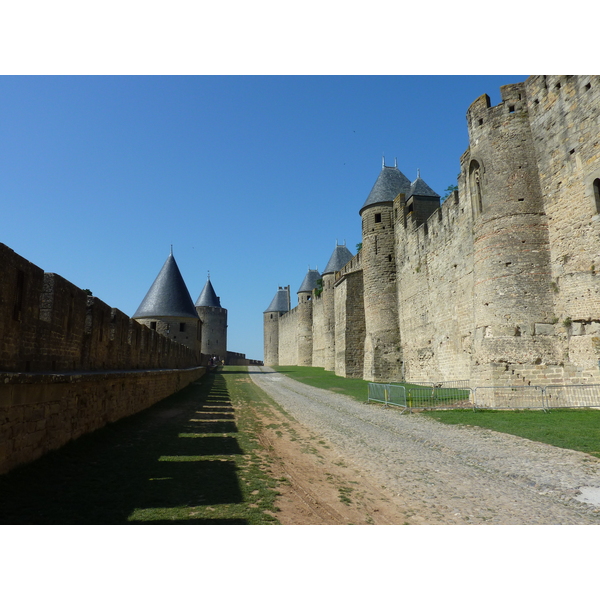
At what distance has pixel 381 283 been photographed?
2439 centimetres

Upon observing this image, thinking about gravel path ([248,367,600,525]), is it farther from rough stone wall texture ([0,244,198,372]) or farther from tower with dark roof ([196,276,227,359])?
tower with dark roof ([196,276,227,359])

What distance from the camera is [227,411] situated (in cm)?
1113

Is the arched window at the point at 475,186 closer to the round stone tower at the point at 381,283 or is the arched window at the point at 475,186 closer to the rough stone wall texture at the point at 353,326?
the round stone tower at the point at 381,283

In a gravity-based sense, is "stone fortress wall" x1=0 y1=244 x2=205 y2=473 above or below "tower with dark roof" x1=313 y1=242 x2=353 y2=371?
below

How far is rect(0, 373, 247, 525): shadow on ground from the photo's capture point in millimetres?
3504

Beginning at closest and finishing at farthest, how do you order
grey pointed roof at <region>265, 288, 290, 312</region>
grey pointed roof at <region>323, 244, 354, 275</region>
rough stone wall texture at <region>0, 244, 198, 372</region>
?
1. rough stone wall texture at <region>0, 244, 198, 372</region>
2. grey pointed roof at <region>323, 244, 354, 275</region>
3. grey pointed roof at <region>265, 288, 290, 312</region>

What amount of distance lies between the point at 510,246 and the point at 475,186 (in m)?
3.03

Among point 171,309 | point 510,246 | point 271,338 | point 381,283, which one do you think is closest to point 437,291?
point 381,283

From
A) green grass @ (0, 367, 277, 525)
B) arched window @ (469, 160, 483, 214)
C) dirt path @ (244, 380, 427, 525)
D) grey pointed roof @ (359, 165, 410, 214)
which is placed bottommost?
dirt path @ (244, 380, 427, 525)

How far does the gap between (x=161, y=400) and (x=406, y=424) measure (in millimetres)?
7585

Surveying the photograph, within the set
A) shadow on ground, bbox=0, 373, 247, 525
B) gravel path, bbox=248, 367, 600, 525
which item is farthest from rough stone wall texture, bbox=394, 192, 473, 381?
shadow on ground, bbox=0, 373, 247, 525

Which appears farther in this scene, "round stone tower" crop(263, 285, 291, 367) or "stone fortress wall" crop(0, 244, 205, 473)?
"round stone tower" crop(263, 285, 291, 367)

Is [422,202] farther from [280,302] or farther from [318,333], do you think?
[280,302]

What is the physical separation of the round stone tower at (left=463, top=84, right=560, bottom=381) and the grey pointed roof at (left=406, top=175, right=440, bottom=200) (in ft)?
34.0
